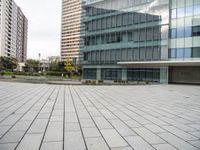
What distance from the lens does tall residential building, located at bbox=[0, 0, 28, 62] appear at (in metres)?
104

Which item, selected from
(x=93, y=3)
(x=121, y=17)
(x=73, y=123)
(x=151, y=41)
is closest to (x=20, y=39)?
(x=93, y=3)

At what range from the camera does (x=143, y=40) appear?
3962 cm

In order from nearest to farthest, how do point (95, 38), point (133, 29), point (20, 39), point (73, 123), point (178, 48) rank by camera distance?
point (73, 123)
point (178, 48)
point (133, 29)
point (95, 38)
point (20, 39)

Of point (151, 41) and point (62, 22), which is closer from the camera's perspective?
point (151, 41)

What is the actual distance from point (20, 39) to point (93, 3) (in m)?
110

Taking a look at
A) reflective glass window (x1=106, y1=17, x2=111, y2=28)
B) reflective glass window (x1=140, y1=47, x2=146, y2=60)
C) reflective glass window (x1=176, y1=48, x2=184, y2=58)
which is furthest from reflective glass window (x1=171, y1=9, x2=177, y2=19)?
reflective glass window (x1=106, y1=17, x2=111, y2=28)

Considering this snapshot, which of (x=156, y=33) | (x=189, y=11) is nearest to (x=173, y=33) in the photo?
(x=156, y=33)

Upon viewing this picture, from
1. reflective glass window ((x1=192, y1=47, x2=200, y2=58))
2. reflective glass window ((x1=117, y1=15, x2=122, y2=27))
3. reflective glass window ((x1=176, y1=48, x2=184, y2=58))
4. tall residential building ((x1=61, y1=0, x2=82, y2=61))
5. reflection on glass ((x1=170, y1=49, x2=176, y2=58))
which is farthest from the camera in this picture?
tall residential building ((x1=61, y1=0, x2=82, y2=61))

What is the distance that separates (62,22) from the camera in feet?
483

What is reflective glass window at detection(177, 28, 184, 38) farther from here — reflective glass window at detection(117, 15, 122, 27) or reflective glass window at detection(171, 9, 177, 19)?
reflective glass window at detection(117, 15, 122, 27)

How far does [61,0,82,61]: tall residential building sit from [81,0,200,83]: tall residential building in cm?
8723

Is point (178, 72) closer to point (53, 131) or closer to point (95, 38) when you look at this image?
point (95, 38)

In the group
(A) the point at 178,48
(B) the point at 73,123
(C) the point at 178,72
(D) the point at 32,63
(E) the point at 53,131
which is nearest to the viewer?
(E) the point at 53,131

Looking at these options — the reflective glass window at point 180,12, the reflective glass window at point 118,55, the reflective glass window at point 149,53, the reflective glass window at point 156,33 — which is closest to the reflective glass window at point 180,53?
the reflective glass window at point 156,33
